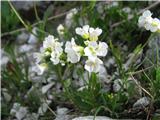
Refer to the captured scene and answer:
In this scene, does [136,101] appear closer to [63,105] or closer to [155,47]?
[155,47]

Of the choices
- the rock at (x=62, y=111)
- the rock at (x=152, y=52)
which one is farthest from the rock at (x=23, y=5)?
the rock at (x=152, y=52)

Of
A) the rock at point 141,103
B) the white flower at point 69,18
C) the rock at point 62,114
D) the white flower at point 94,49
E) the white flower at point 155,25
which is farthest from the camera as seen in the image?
the white flower at point 69,18

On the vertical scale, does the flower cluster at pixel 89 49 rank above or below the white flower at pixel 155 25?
below

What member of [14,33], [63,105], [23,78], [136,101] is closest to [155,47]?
[136,101]

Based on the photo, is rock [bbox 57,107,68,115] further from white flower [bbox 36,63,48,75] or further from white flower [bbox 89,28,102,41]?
white flower [bbox 89,28,102,41]

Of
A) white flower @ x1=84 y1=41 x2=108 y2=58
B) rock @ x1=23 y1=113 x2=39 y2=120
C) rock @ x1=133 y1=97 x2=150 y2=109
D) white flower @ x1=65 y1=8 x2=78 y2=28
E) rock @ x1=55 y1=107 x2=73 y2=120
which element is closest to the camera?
white flower @ x1=84 y1=41 x2=108 y2=58

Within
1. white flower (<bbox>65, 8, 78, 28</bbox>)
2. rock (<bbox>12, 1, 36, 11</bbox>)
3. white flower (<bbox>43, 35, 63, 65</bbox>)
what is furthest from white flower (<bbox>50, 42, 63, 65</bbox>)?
rock (<bbox>12, 1, 36, 11</bbox>)

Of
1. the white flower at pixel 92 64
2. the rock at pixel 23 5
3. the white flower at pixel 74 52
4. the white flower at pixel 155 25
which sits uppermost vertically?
the rock at pixel 23 5

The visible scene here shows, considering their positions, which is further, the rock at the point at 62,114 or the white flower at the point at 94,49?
the rock at the point at 62,114

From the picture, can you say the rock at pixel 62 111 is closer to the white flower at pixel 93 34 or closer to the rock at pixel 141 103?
the rock at pixel 141 103
